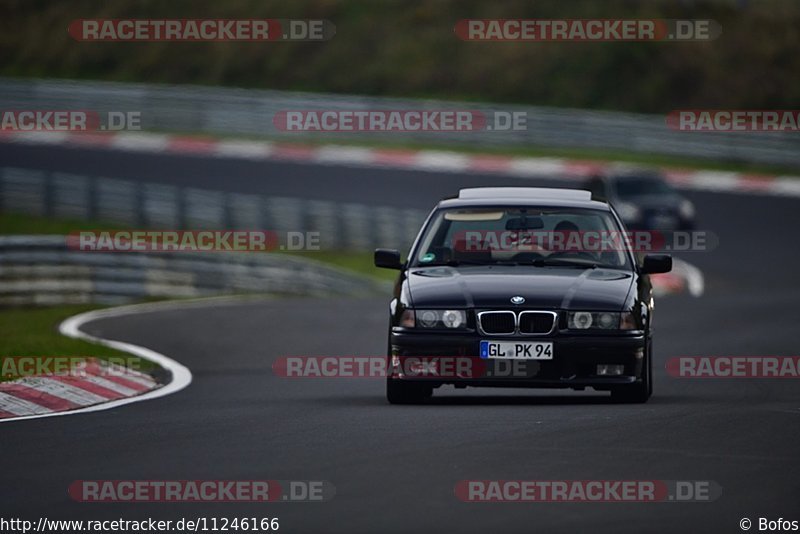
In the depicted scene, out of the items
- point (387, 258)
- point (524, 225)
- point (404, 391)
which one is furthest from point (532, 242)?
point (404, 391)

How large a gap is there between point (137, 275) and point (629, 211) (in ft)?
39.8

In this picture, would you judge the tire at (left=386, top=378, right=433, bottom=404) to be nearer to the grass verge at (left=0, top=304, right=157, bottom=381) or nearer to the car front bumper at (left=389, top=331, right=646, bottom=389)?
the car front bumper at (left=389, top=331, right=646, bottom=389)

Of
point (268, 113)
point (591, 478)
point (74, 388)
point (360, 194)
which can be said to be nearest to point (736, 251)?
point (360, 194)

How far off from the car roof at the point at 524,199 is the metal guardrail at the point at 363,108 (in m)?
31.1

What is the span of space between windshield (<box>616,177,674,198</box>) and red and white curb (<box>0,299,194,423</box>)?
18.9 meters

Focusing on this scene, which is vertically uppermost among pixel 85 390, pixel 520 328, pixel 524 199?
pixel 524 199

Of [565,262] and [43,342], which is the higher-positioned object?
[565,262]

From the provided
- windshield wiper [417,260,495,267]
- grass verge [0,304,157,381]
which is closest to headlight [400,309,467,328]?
windshield wiper [417,260,495,267]

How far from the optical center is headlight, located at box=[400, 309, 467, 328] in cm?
1132

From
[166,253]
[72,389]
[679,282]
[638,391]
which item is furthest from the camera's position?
[679,282]

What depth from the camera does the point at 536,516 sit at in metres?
7.34

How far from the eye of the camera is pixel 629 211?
33125mm

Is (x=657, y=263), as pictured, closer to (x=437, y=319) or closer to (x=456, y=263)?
(x=456, y=263)

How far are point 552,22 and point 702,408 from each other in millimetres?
45701
